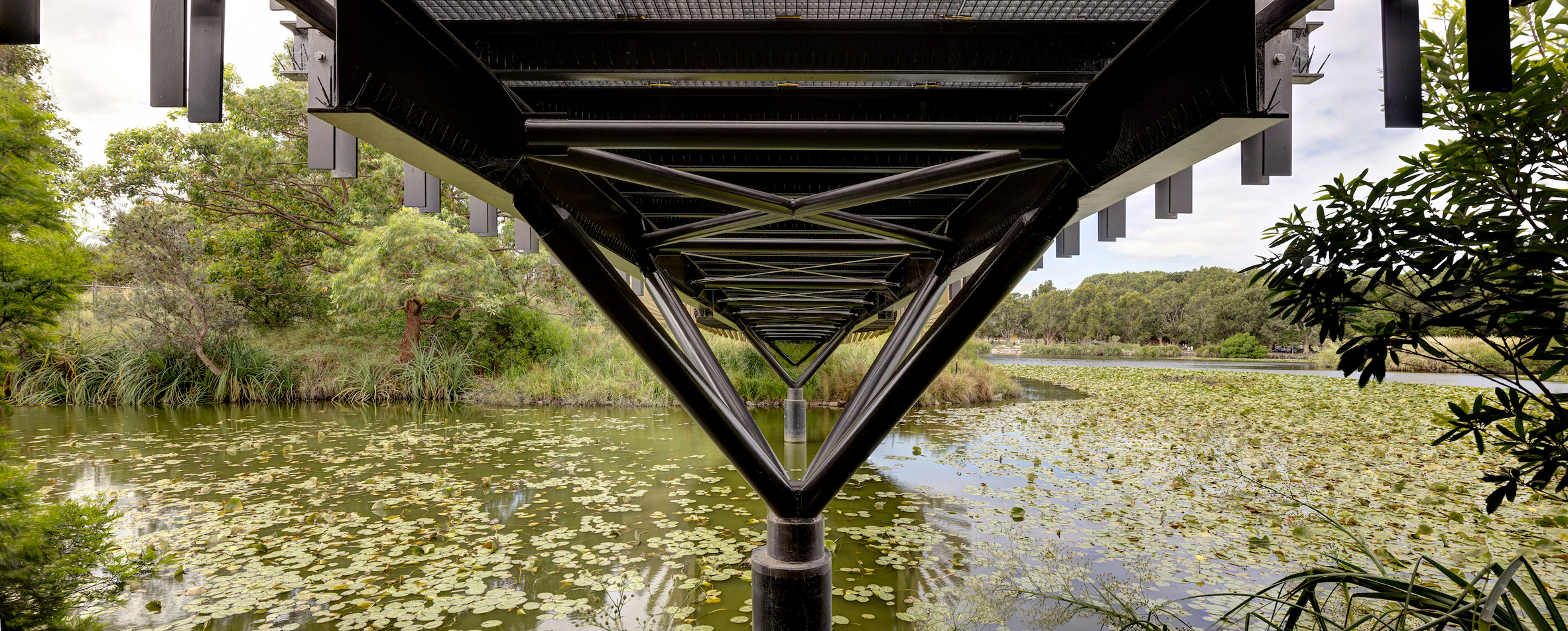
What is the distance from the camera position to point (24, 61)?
14.1 metres

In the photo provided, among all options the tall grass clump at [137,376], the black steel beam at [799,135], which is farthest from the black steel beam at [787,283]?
the tall grass clump at [137,376]

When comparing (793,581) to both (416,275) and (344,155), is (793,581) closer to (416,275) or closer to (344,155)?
(344,155)

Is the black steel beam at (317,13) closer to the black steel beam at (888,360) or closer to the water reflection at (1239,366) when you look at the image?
the black steel beam at (888,360)

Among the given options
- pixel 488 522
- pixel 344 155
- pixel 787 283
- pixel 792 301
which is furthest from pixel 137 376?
pixel 344 155

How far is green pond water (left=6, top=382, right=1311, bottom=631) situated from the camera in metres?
3.37

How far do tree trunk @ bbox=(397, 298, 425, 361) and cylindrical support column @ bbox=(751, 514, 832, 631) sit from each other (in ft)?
51.9

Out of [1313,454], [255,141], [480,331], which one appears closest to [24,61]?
[255,141]

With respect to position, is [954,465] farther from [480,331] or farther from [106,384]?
[106,384]

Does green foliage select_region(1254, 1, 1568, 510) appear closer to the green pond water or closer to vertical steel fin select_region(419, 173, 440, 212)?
the green pond water

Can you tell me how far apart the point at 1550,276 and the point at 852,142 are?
1.54 metres

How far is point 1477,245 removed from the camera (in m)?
1.49

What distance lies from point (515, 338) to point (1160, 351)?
3888cm

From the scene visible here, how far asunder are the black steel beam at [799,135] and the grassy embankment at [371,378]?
36.5 feet

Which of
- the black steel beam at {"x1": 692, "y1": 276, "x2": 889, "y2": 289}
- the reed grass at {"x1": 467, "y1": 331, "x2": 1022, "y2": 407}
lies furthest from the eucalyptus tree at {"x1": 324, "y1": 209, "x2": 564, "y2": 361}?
the black steel beam at {"x1": 692, "y1": 276, "x2": 889, "y2": 289}
